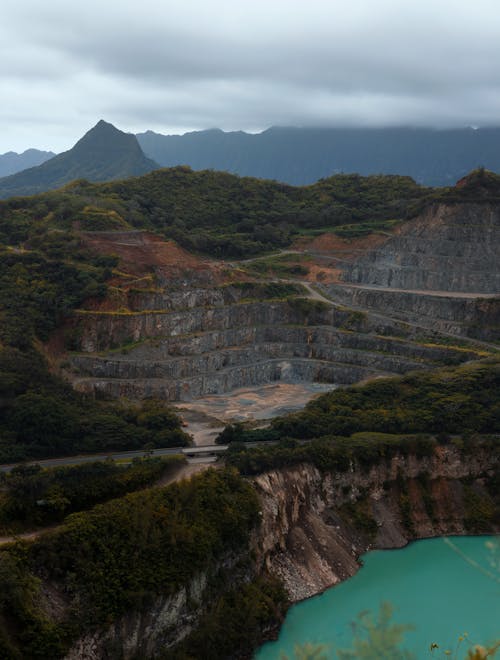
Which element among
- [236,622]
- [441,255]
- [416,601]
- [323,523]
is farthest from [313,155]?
[236,622]

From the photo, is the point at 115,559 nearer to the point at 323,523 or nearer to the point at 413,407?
the point at 323,523

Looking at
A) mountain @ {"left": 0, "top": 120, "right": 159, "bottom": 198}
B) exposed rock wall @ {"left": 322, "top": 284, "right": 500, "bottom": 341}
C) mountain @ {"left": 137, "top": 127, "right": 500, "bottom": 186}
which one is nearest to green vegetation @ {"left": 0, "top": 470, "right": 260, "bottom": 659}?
exposed rock wall @ {"left": 322, "top": 284, "right": 500, "bottom": 341}

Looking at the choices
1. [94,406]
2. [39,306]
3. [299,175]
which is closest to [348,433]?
[94,406]

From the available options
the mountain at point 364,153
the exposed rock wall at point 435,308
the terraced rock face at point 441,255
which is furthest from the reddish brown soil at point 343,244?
the mountain at point 364,153

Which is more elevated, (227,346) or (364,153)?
(364,153)

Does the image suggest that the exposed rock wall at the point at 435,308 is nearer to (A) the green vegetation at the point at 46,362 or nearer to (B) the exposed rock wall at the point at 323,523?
(B) the exposed rock wall at the point at 323,523

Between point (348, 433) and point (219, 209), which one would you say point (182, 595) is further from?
point (219, 209)
